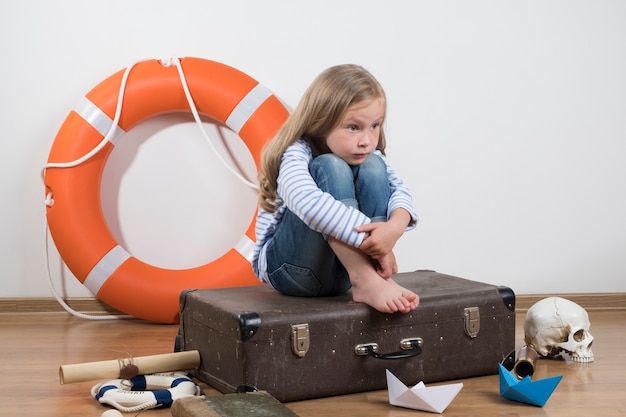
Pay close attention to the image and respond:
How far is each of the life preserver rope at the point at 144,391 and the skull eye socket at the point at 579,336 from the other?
0.80 meters

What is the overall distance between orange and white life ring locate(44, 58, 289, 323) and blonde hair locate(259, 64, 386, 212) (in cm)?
63

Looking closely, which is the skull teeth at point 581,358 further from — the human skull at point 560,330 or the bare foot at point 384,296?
the bare foot at point 384,296

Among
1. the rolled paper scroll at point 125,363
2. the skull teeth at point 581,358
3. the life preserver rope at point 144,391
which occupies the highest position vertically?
the rolled paper scroll at point 125,363

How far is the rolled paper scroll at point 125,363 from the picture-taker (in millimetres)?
1533

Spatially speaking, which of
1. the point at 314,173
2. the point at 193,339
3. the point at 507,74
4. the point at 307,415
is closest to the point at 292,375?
the point at 307,415

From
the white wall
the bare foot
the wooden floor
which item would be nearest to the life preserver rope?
the wooden floor

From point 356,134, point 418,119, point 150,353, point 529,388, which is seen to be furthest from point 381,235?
point 418,119

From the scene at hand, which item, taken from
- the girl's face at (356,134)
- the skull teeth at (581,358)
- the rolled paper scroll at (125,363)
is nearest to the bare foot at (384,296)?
the girl's face at (356,134)

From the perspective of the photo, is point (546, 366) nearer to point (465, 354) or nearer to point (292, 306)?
point (465, 354)

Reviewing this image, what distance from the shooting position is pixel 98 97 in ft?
7.63

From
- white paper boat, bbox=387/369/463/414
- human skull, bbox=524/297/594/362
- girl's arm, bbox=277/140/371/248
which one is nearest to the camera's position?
white paper boat, bbox=387/369/463/414

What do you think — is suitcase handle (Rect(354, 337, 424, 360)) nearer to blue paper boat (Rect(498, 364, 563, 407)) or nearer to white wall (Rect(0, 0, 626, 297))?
blue paper boat (Rect(498, 364, 563, 407))

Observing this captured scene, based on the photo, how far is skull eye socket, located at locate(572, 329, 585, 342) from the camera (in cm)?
184

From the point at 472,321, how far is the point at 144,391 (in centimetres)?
63
